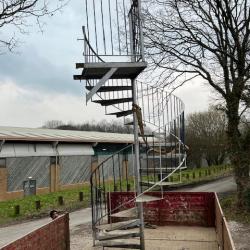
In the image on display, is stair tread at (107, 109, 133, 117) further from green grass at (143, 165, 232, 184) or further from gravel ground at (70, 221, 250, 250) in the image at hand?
green grass at (143, 165, 232, 184)

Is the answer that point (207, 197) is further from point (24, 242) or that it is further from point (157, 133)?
point (24, 242)

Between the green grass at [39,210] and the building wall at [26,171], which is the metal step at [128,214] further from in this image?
the building wall at [26,171]

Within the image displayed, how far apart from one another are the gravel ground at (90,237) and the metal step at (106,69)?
171 inches

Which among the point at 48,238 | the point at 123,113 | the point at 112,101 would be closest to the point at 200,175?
the point at 123,113

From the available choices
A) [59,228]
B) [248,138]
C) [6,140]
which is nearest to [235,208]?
[248,138]

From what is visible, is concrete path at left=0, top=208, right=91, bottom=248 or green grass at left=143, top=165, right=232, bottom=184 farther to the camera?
green grass at left=143, top=165, right=232, bottom=184

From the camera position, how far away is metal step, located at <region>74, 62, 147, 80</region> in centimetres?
948

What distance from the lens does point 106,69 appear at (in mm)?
9758

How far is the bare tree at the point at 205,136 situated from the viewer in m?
57.2

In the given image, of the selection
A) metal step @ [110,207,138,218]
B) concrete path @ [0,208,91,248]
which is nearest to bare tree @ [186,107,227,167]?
concrete path @ [0,208,91,248]

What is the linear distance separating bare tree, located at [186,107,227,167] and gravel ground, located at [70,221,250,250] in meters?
40.7

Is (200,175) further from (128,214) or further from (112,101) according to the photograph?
(112,101)

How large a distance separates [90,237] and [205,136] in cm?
4736

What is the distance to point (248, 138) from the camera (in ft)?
60.5
